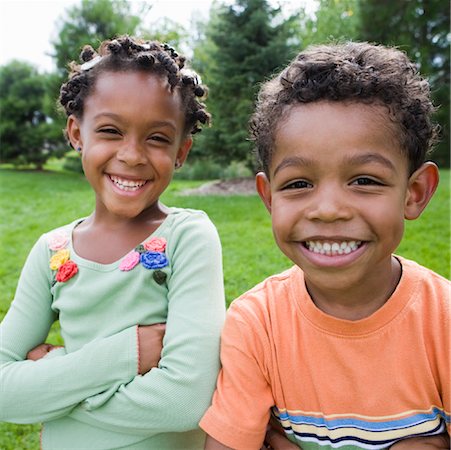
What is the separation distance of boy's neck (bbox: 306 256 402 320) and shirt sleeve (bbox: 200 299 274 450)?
24 centimetres

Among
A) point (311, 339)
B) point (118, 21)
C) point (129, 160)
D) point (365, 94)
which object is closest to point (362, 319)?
point (311, 339)

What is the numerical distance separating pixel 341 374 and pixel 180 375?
1.68 feet

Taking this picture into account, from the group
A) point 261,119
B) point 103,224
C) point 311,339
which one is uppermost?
point 261,119

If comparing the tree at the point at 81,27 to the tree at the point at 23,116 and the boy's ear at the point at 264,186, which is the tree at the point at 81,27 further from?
the boy's ear at the point at 264,186

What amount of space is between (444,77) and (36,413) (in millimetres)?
16148

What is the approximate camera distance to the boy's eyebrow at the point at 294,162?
5.24 ft

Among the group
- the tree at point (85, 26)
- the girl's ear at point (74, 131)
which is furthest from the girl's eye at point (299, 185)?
the tree at point (85, 26)

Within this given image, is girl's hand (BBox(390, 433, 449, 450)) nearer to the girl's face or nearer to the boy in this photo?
the boy

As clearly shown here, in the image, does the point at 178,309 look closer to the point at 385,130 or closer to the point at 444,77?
the point at 385,130

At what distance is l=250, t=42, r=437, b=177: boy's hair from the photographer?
63.6 inches

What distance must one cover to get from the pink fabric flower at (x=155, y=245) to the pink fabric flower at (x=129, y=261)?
0.16ft

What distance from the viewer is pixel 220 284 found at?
1954 millimetres

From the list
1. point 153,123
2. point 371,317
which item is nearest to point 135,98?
point 153,123

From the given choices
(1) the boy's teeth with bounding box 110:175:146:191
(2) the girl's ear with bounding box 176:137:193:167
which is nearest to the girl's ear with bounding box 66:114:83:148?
(1) the boy's teeth with bounding box 110:175:146:191
